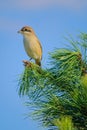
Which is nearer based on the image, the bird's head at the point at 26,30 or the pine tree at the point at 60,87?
the pine tree at the point at 60,87

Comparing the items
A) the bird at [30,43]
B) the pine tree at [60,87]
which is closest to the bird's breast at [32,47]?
the bird at [30,43]

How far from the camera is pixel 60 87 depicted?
2309mm

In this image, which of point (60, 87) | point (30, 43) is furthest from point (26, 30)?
point (60, 87)

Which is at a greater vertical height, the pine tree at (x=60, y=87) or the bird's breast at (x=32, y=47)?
the bird's breast at (x=32, y=47)

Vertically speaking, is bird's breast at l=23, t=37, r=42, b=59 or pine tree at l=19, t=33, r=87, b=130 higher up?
bird's breast at l=23, t=37, r=42, b=59

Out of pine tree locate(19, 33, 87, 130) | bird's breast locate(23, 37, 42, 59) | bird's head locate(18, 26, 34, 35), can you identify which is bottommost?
pine tree locate(19, 33, 87, 130)

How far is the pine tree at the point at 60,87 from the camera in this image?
2.18m

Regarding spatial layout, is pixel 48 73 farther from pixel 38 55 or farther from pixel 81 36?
pixel 38 55

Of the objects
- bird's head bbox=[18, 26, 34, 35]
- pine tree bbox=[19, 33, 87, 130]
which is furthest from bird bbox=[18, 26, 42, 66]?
pine tree bbox=[19, 33, 87, 130]

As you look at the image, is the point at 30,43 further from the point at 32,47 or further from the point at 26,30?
the point at 26,30

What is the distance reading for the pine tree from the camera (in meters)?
2.18

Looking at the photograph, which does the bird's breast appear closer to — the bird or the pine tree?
the bird

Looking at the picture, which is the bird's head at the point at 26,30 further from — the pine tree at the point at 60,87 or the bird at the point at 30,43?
the pine tree at the point at 60,87

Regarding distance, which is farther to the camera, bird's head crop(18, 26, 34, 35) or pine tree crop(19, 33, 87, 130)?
bird's head crop(18, 26, 34, 35)
